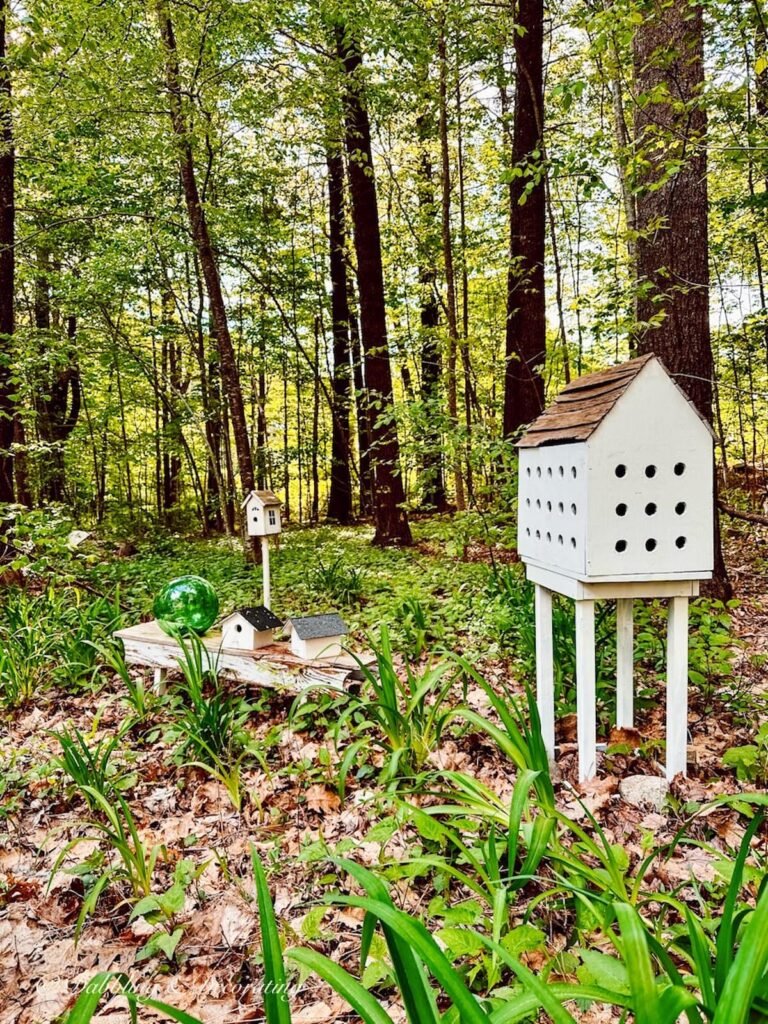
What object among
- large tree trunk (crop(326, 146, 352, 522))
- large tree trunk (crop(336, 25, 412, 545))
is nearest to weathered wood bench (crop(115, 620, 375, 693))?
large tree trunk (crop(336, 25, 412, 545))

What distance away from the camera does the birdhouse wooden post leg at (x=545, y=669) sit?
7.73 feet

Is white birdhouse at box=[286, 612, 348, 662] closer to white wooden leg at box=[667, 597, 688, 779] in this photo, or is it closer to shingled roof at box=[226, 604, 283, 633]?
shingled roof at box=[226, 604, 283, 633]

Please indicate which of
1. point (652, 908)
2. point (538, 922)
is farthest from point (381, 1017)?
point (652, 908)

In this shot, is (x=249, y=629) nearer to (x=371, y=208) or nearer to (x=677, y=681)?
(x=677, y=681)

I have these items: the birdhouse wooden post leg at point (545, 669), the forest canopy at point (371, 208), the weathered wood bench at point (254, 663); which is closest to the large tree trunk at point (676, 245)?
the forest canopy at point (371, 208)

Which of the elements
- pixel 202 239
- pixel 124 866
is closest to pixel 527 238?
pixel 202 239

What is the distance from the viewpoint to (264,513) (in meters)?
3.96

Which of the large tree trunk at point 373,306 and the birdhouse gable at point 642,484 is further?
the large tree trunk at point 373,306

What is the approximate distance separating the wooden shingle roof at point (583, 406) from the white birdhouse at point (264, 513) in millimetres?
1941

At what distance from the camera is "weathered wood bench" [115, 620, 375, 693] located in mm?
2959

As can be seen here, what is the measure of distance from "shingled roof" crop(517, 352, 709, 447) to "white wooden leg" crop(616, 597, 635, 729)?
0.75 metres

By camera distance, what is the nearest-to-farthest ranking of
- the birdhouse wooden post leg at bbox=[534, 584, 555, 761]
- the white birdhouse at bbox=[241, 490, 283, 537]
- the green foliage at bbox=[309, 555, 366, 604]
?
the birdhouse wooden post leg at bbox=[534, 584, 555, 761] → the white birdhouse at bbox=[241, 490, 283, 537] → the green foliage at bbox=[309, 555, 366, 604]

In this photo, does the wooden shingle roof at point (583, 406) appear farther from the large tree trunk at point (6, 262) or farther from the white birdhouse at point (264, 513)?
the large tree trunk at point (6, 262)

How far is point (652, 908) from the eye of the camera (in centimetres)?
163
